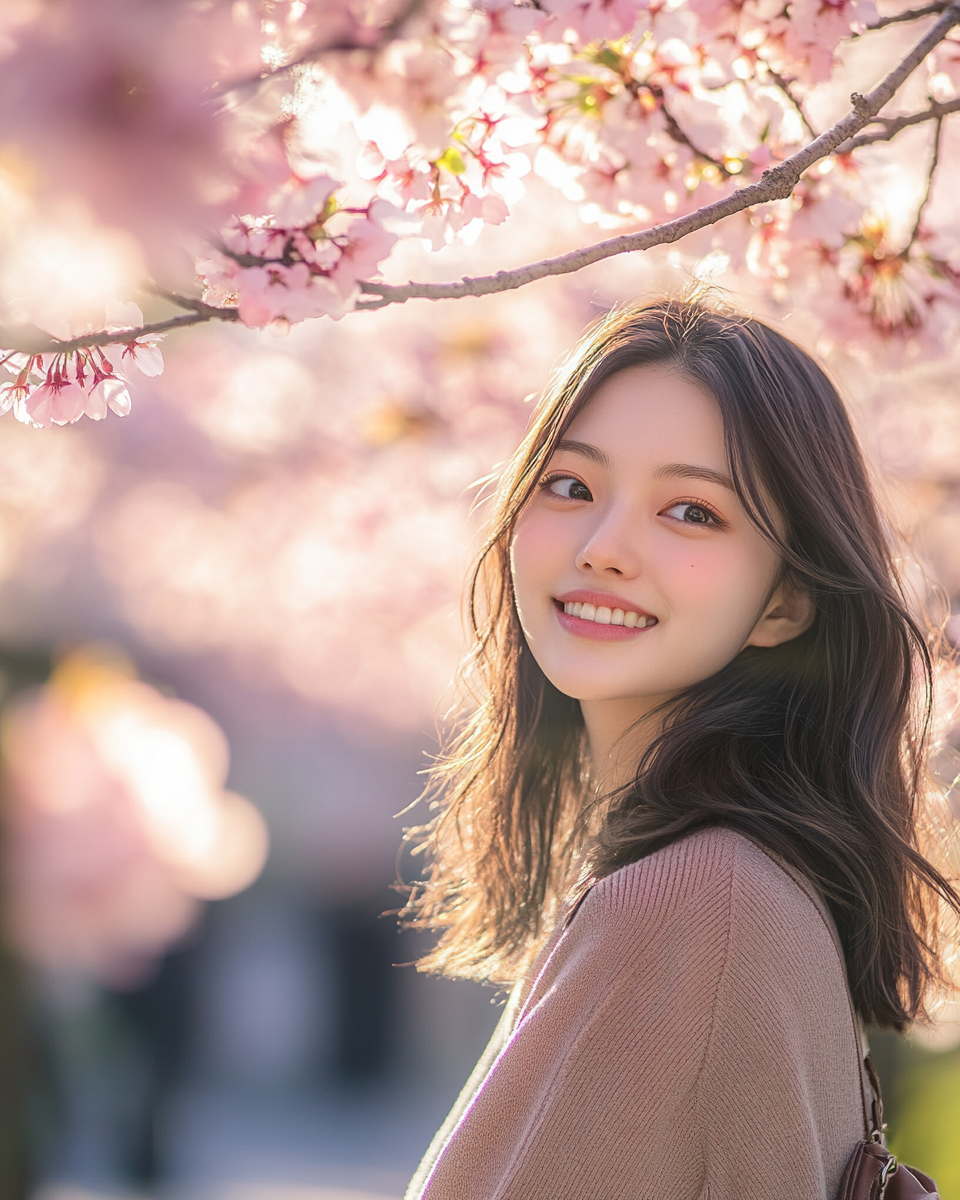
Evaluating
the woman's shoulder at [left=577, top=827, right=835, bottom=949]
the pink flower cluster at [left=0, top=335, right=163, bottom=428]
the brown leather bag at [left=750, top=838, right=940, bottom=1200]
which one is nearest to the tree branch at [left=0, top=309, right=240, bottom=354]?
the pink flower cluster at [left=0, top=335, right=163, bottom=428]

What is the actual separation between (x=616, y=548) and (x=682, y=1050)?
0.60 m

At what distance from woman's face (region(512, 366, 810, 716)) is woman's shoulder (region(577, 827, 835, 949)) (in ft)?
0.95

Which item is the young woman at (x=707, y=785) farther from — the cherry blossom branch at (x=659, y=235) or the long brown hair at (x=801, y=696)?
the cherry blossom branch at (x=659, y=235)

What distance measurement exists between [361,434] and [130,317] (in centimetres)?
515

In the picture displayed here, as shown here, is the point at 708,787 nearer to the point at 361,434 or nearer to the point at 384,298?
the point at 384,298

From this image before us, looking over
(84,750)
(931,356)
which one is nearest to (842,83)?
(931,356)

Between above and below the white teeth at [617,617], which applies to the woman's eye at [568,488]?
above

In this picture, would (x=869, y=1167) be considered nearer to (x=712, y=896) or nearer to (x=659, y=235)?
(x=712, y=896)

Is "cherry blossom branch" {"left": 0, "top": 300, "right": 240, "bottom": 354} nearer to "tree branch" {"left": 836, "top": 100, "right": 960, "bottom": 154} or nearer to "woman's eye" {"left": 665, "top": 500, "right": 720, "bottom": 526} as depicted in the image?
"woman's eye" {"left": 665, "top": 500, "right": 720, "bottom": 526}

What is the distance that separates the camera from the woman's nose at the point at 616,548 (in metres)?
1.39

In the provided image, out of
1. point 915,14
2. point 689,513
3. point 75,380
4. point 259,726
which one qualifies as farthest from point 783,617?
point 259,726

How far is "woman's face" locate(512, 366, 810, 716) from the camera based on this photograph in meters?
1.40

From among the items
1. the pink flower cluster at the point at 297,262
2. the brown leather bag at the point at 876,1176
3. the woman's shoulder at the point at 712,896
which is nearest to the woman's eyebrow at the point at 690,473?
the woman's shoulder at the point at 712,896

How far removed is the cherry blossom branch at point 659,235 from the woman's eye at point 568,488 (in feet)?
1.58
